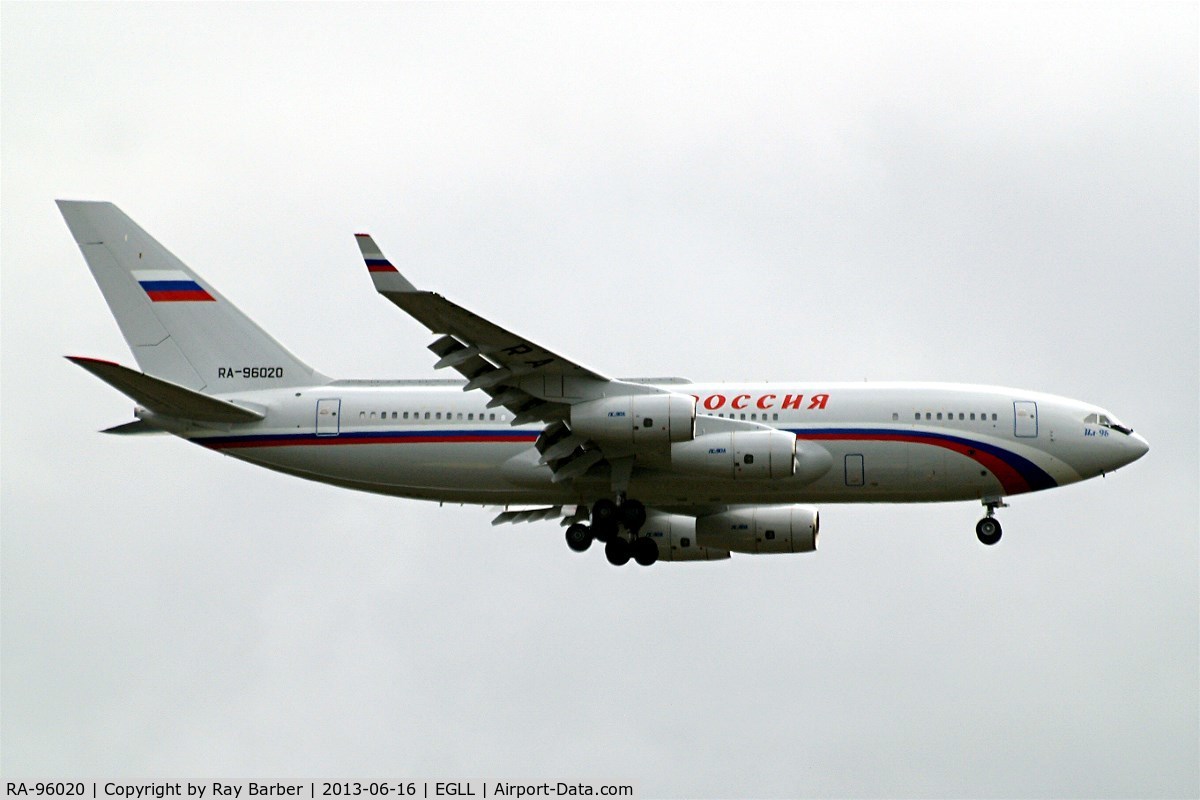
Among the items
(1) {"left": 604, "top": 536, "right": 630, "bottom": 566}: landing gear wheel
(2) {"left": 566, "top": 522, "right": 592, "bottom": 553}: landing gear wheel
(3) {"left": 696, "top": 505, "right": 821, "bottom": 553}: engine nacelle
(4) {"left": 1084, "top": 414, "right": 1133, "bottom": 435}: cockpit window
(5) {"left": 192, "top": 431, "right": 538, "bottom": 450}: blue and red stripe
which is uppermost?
(4) {"left": 1084, "top": 414, "right": 1133, "bottom": 435}: cockpit window

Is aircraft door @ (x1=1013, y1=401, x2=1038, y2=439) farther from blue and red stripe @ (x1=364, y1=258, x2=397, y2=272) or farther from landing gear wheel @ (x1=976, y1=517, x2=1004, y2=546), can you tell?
blue and red stripe @ (x1=364, y1=258, x2=397, y2=272)

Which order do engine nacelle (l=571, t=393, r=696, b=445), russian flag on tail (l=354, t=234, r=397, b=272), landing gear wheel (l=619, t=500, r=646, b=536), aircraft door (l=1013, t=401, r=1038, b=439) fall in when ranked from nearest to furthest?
russian flag on tail (l=354, t=234, r=397, b=272)
engine nacelle (l=571, t=393, r=696, b=445)
landing gear wheel (l=619, t=500, r=646, b=536)
aircraft door (l=1013, t=401, r=1038, b=439)

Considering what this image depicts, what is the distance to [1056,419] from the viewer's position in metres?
43.3

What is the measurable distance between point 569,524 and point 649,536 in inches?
84.9

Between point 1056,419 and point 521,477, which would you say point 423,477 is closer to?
point 521,477

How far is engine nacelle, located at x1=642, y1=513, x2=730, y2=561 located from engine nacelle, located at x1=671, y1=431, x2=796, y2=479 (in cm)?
710

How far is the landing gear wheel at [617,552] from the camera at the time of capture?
4431 centimetres

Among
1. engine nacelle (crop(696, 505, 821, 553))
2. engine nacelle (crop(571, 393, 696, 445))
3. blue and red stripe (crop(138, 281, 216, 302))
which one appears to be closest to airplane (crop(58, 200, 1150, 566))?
engine nacelle (crop(571, 393, 696, 445))

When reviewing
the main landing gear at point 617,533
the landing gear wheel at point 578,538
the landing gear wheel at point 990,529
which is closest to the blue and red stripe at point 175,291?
the landing gear wheel at point 578,538

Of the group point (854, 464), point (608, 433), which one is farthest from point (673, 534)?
point (608, 433)

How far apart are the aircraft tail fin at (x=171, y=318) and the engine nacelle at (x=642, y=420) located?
9.07 meters

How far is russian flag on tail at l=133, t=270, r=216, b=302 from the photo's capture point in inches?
1869

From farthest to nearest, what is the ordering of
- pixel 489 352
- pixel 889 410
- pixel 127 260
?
1. pixel 127 260
2. pixel 889 410
3. pixel 489 352

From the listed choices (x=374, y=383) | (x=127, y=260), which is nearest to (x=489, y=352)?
(x=374, y=383)
